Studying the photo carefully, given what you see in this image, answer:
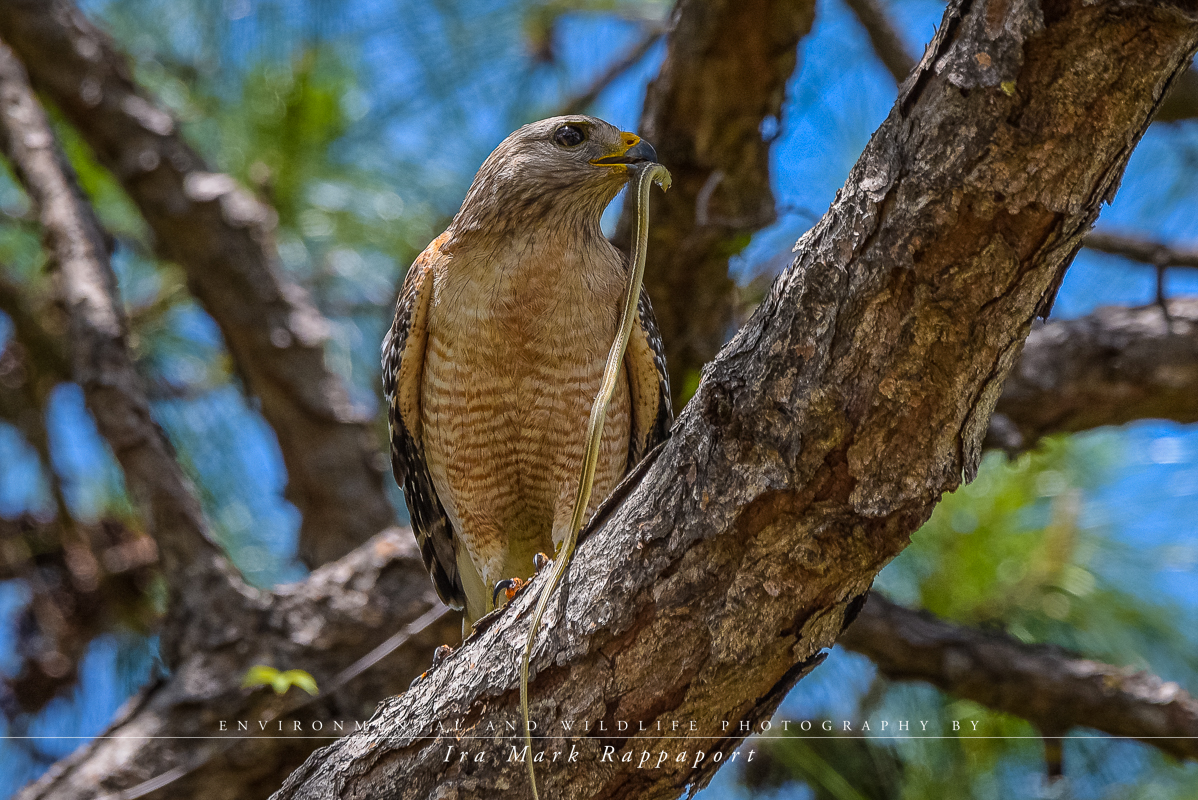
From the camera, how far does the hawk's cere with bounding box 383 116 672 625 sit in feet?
11.2

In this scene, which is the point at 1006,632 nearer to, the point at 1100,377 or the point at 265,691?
the point at 1100,377

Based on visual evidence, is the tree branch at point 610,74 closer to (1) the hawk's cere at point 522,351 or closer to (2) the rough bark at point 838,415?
(1) the hawk's cere at point 522,351

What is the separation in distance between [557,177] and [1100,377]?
126 inches

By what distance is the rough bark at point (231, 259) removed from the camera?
19.6 feet

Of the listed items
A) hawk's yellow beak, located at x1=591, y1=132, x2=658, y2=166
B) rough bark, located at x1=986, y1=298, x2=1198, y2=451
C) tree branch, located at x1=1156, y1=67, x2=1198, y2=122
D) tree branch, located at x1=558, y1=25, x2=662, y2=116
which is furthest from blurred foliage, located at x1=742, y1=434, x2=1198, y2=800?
tree branch, located at x1=558, y1=25, x2=662, y2=116

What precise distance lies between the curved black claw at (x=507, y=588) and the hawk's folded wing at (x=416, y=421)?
404 millimetres

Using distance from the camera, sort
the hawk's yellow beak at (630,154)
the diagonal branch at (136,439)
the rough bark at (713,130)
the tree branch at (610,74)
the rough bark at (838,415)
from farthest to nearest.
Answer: the tree branch at (610,74)
the diagonal branch at (136,439)
the rough bark at (713,130)
the hawk's yellow beak at (630,154)
the rough bark at (838,415)

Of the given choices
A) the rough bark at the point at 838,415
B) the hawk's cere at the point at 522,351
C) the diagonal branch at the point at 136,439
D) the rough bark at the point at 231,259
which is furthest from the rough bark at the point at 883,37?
the diagonal branch at the point at 136,439

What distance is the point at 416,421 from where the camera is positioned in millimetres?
3812

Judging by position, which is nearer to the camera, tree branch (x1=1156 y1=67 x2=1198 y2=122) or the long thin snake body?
the long thin snake body

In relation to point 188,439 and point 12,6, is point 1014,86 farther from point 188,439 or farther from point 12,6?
point 12,6

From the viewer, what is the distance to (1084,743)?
5488 millimetres

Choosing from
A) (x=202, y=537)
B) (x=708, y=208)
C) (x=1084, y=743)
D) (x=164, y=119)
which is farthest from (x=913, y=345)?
(x=164, y=119)

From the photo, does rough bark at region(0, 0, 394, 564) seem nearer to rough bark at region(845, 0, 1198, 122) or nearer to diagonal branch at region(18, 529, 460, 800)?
diagonal branch at region(18, 529, 460, 800)
